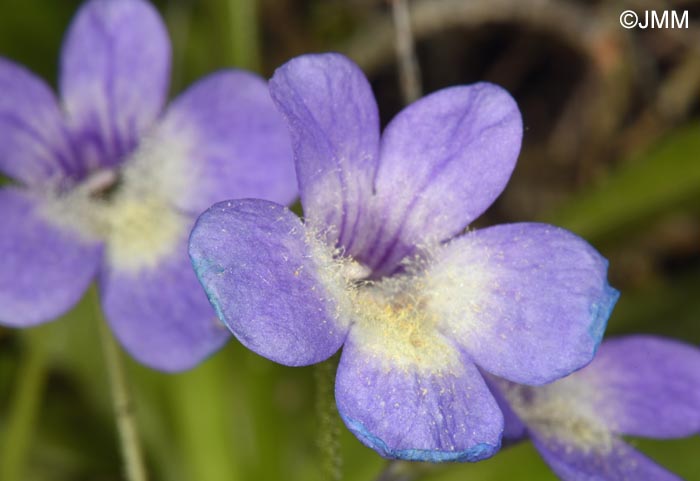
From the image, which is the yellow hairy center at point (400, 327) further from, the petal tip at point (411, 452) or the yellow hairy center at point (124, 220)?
the yellow hairy center at point (124, 220)

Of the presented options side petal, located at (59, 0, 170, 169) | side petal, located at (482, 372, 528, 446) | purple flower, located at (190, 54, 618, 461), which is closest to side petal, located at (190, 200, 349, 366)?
purple flower, located at (190, 54, 618, 461)

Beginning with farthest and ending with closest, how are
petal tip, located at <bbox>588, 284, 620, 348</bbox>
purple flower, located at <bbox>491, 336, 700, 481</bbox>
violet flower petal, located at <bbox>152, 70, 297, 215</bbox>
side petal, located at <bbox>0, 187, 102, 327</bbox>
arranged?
violet flower petal, located at <bbox>152, 70, 297, 215</bbox>
side petal, located at <bbox>0, 187, 102, 327</bbox>
purple flower, located at <bbox>491, 336, 700, 481</bbox>
petal tip, located at <bbox>588, 284, 620, 348</bbox>

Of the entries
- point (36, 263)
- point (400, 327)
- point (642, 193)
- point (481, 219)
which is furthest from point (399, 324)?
point (481, 219)

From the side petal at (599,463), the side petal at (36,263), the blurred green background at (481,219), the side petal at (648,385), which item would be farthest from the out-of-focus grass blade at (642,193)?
the side petal at (36,263)

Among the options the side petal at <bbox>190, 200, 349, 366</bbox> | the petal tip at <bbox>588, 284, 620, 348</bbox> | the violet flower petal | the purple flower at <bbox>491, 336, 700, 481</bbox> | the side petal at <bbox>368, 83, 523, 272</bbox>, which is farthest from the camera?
the violet flower petal

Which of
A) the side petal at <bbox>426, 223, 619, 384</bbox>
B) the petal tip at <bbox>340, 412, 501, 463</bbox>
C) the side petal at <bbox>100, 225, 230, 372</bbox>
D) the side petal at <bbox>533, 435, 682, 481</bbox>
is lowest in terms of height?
the side petal at <bbox>533, 435, 682, 481</bbox>

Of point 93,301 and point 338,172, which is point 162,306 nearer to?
point 338,172

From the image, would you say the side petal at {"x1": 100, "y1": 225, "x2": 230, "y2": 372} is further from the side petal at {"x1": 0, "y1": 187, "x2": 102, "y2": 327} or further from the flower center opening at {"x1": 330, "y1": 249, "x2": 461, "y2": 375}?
the flower center opening at {"x1": 330, "y1": 249, "x2": 461, "y2": 375}
